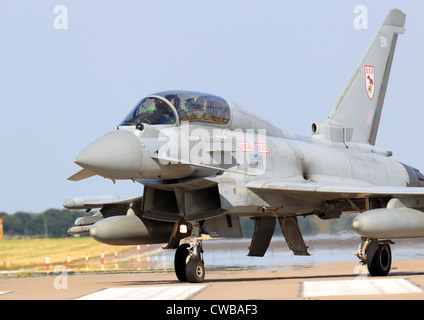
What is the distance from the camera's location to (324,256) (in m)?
23.5

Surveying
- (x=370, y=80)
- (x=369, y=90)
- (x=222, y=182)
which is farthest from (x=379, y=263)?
(x=370, y=80)

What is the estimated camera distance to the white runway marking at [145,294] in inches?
364

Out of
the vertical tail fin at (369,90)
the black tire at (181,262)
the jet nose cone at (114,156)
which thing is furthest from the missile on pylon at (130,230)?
the vertical tail fin at (369,90)

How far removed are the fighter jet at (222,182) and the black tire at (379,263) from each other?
0.02 m

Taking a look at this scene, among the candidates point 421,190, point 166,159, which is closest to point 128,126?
point 166,159

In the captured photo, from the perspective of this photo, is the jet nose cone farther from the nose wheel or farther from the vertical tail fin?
the vertical tail fin

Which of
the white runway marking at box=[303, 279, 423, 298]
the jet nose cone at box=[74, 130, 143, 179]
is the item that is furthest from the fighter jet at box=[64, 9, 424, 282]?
the white runway marking at box=[303, 279, 423, 298]

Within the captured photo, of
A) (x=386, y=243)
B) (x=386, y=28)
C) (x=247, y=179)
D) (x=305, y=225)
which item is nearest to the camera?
(x=247, y=179)

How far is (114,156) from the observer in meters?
11.3

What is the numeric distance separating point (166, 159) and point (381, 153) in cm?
699

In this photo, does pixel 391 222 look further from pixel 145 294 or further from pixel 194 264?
pixel 145 294

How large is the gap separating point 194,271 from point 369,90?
24.5 feet

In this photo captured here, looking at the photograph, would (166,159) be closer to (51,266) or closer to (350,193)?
(350,193)

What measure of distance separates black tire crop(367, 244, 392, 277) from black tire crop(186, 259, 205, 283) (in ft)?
11.0
